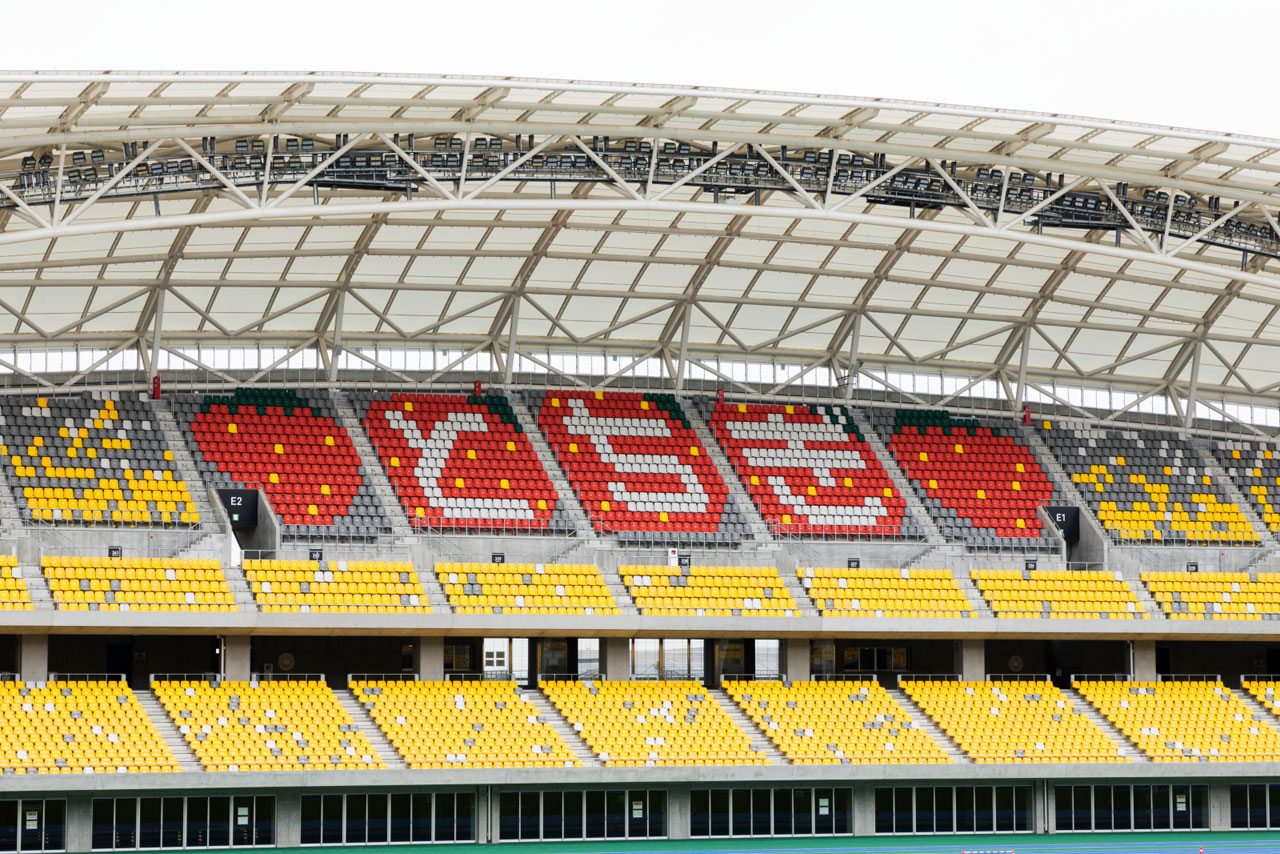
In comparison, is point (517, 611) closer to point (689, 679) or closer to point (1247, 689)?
point (689, 679)

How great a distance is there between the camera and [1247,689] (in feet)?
165

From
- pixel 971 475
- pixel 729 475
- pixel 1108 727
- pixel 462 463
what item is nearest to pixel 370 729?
pixel 462 463

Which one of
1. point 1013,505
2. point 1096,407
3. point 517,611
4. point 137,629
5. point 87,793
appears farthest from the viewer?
point 1096,407

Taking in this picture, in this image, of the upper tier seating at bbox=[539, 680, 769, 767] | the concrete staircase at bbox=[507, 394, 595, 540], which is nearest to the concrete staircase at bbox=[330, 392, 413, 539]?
the concrete staircase at bbox=[507, 394, 595, 540]

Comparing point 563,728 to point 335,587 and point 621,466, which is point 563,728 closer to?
point 335,587

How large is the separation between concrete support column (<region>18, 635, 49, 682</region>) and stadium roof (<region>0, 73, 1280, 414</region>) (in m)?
9.32

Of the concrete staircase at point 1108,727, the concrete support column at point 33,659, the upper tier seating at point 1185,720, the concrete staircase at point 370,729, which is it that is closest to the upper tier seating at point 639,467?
the concrete staircase at point 370,729

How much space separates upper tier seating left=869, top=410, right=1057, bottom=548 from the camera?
173 ft

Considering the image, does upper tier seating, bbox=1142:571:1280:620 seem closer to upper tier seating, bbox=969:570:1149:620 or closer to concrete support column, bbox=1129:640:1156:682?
upper tier seating, bbox=969:570:1149:620

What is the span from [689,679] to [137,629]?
1476 centimetres

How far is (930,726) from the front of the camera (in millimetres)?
45688

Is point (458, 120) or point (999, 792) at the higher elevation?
point (458, 120)

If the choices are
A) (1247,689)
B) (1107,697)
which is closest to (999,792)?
(1107,697)

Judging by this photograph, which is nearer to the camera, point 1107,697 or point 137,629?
point 137,629
